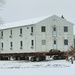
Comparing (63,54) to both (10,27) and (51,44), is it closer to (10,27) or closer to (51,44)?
(51,44)

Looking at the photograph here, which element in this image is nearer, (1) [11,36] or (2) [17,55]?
(2) [17,55]

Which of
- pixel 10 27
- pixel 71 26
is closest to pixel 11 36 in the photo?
pixel 10 27

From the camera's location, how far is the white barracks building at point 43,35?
56.1 metres

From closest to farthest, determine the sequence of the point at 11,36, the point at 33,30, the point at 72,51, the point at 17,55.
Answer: the point at 72,51, the point at 17,55, the point at 33,30, the point at 11,36

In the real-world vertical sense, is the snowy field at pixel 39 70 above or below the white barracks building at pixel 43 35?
below

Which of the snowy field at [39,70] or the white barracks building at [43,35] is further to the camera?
the white barracks building at [43,35]

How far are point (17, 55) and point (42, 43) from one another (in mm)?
6362

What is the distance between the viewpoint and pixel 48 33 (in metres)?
57.2

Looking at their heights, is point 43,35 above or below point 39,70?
above

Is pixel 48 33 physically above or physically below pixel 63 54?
above

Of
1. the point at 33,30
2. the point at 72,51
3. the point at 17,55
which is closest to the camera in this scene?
the point at 72,51

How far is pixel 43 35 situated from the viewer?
186ft

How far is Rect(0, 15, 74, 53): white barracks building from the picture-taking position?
56.1 meters

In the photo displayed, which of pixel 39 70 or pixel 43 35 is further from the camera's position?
pixel 43 35
